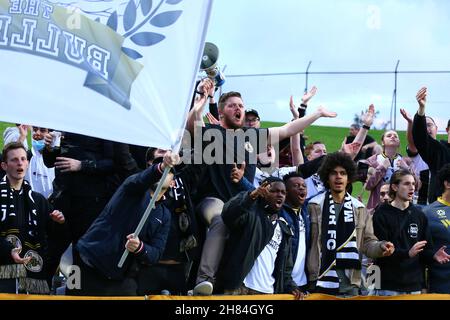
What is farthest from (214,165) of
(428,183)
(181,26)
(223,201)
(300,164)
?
(428,183)

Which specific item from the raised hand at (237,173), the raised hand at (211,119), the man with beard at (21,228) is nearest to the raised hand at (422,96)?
the raised hand at (211,119)

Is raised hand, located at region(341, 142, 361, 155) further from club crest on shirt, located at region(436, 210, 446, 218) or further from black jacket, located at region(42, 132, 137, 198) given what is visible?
black jacket, located at region(42, 132, 137, 198)

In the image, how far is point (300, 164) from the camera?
932 cm

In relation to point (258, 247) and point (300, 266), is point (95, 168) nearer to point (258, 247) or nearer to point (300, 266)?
point (258, 247)

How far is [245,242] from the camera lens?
7914mm

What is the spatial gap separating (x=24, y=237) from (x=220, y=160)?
1905 millimetres

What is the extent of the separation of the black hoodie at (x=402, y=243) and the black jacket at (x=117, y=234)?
91.1 inches

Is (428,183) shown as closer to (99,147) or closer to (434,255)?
(434,255)

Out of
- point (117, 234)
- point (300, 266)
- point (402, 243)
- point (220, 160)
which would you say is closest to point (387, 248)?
point (402, 243)

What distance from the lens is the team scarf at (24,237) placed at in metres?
7.74

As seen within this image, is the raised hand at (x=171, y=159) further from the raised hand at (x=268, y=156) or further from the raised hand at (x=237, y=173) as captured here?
the raised hand at (x=268, y=156)

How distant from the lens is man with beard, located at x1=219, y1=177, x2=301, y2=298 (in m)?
7.84
